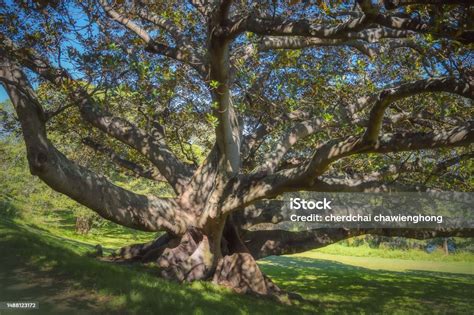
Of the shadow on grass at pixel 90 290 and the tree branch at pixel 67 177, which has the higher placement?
the tree branch at pixel 67 177

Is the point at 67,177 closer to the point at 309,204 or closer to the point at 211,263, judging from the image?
the point at 211,263

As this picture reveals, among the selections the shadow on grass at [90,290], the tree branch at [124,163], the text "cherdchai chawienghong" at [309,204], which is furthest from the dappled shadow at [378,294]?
the tree branch at [124,163]

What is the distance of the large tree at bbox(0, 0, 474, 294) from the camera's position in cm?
609

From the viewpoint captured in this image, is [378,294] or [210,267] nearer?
[210,267]

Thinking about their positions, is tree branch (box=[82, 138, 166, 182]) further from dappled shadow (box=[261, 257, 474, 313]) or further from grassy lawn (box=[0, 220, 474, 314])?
dappled shadow (box=[261, 257, 474, 313])

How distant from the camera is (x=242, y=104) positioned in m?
9.39

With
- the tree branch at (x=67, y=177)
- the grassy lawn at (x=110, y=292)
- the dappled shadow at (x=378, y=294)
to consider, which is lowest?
the dappled shadow at (x=378, y=294)

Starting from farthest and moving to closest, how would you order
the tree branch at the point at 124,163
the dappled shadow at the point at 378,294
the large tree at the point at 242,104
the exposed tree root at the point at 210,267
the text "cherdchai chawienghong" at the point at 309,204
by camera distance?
the tree branch at the point at 124,163 < the text "cherdchai chawienghong" at the point at 309,204 < the dappled shadow at the point at 378,294 < the exposed tree root at the point at 210,267 < the large tree at the point at 242,104

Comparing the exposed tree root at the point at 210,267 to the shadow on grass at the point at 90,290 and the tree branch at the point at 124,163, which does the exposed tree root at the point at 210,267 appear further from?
the tree branch at the point at 124,163

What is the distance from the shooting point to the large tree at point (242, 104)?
609cm

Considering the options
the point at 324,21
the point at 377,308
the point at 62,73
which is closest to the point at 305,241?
the point at 377,308

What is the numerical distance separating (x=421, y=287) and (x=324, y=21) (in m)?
13.2

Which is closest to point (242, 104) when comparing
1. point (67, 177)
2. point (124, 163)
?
point (67, 177)

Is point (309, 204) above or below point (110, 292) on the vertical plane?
above
